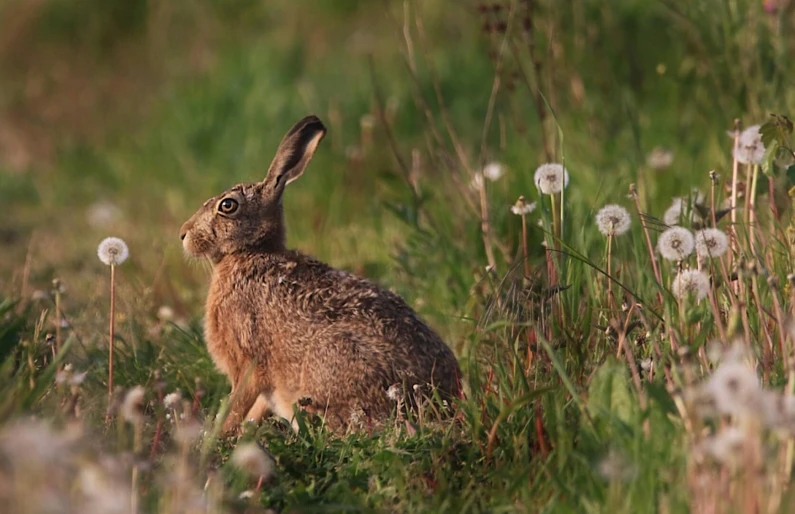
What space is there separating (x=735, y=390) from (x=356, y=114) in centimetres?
631

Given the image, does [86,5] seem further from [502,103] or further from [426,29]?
[502,103]

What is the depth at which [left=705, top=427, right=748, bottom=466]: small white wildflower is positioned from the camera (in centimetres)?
272

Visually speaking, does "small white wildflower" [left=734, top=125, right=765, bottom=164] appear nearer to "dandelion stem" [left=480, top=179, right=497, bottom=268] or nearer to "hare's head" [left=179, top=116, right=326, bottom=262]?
"dandelion stem" [left=480, top=179, right=497, bottom=268]

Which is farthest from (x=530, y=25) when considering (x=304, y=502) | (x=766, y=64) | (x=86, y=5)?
(x=86, y=5)

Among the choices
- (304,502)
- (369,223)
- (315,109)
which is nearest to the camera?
(304,502)

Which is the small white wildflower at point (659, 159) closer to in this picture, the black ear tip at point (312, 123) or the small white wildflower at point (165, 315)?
the black ear tip at point (312, 123)

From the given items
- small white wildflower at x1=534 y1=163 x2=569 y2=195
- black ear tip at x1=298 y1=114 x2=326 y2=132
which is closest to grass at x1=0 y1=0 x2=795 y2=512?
small white wildflower at x1=534 y1=163 x2=569 y2=195

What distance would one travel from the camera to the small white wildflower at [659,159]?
21.1 feet

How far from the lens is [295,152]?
5258 mm

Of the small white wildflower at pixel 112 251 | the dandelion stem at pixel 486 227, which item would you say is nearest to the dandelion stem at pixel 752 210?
the dandelion stem at pixel 486 227

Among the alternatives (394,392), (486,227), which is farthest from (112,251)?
(486,227)

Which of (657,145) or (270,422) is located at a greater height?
(657,145)

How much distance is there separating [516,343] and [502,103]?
4.18 m

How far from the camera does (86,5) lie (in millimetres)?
A: 11430
